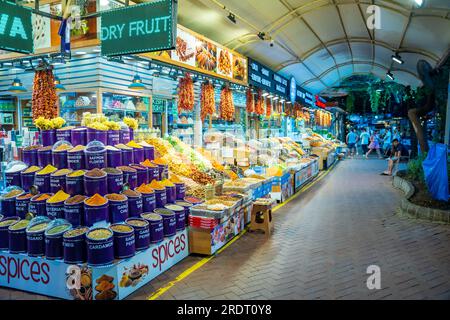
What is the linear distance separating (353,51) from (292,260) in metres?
12.8

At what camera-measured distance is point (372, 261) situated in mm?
4941

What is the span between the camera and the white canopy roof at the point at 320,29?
27.7 feet

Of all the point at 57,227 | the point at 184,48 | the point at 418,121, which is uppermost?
the point at 184,48

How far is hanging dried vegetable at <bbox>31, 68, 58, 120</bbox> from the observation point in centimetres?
640

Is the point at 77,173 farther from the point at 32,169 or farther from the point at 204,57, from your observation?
the point at 204,57

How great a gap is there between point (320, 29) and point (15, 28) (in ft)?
31.1

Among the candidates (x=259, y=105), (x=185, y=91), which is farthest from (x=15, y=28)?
(x=259, y=105)

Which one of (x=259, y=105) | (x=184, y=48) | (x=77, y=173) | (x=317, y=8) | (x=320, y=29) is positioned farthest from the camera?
(x=259, y=105)

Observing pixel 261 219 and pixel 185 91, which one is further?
pixel 185 91

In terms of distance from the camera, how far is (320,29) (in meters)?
11.7

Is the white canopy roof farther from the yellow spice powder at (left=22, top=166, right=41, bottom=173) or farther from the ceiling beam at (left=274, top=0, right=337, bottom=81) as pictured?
the yellow spice powder at (left=22, top=166, right=41, bottom=173)

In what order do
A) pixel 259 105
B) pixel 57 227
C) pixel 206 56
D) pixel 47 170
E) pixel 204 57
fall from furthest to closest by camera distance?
pixel 259 105
pixel 206 56
pixel 204 57
pixel 47 170
pixel 57 227

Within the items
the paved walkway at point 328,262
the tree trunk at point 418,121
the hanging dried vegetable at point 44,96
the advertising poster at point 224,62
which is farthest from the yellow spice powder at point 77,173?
the tree trunk at point 418,121

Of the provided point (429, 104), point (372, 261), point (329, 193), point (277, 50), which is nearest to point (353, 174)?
point (429, 104)
